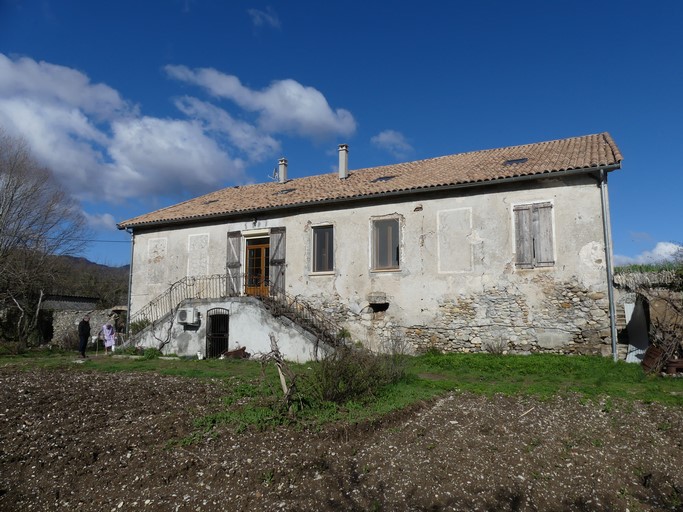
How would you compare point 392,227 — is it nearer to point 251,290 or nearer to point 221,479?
point 251,290

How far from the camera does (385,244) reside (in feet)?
47.2

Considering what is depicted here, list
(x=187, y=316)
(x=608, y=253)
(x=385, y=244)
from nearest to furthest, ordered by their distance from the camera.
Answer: (x=608, y=253) < (x=385, y=244) < (x=187, y=316)

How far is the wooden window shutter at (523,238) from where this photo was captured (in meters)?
12.5

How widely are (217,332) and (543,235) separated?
32.1 feet

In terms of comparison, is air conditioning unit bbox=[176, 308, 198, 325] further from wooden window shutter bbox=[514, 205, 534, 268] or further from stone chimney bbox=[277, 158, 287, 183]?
wooden window shutter bbox=[514, 205, 534, 268]

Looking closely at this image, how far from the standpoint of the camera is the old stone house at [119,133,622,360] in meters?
12.1

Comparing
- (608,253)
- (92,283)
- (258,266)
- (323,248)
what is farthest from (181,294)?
(92,283)

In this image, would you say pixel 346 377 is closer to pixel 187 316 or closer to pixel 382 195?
pixel 382 195

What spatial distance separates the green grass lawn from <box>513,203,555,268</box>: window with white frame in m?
2.40

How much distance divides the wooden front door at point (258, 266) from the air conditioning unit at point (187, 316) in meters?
1.97

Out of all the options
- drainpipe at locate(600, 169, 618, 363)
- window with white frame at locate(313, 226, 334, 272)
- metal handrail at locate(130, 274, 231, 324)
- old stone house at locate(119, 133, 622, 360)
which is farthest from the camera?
metal handrail at locate(130, 274, 231, 324)

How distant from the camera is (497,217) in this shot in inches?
510

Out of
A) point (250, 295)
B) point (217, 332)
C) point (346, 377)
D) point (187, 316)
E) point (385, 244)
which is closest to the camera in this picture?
point (346, 377)

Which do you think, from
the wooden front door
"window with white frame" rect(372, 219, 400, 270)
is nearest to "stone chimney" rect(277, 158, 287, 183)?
the wooden front door
